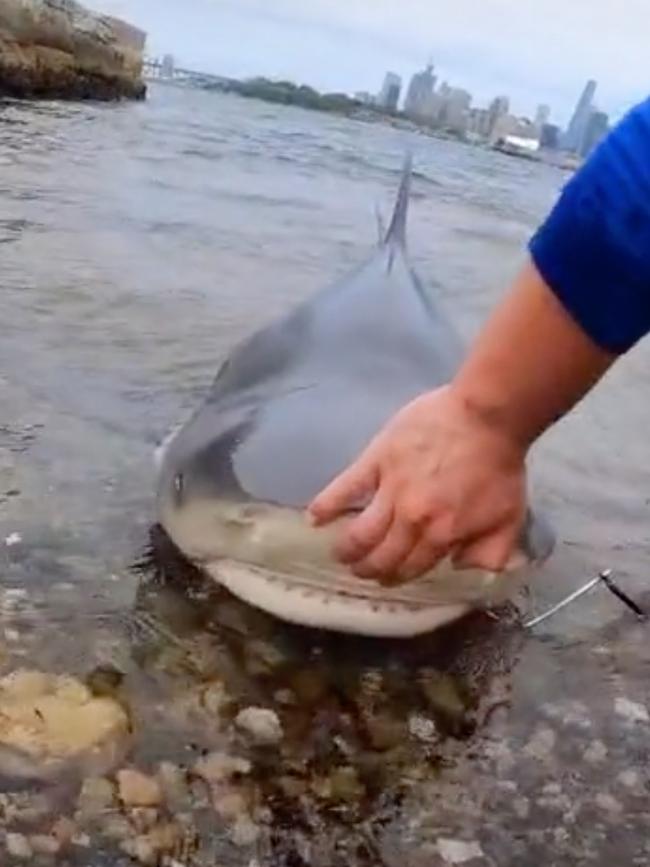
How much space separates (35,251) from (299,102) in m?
28.6

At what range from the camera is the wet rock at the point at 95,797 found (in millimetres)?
2107

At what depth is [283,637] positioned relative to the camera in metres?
2.68

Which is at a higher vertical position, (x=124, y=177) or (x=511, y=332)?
(x=511, y=332)

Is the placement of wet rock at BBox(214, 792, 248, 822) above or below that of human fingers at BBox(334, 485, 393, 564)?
below

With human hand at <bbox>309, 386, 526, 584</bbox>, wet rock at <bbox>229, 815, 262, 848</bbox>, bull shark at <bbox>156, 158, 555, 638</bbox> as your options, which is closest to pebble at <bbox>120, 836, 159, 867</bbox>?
wet rock at <bbox>229, 815, 262, 848</bbox>

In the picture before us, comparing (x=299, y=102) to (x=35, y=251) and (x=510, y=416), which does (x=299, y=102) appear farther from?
(x=510, y=416)

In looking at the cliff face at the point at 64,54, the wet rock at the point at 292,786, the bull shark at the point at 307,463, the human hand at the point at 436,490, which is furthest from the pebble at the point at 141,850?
the cliff face at the point at 64,54

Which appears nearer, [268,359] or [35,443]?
[268,359]

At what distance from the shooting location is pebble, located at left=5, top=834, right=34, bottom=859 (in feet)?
6.53

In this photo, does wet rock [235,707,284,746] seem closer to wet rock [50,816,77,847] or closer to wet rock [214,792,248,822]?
wet rock [214,792,248,822]

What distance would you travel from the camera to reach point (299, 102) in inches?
1324

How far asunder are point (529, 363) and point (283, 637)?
1.43 meters

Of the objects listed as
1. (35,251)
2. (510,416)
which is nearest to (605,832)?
(510,416)

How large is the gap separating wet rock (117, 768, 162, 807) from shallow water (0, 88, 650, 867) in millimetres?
44
